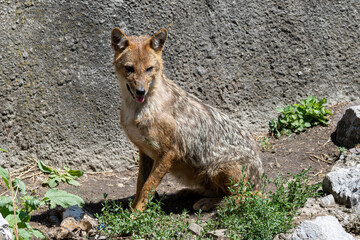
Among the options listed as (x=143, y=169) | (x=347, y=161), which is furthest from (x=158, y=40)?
(x=347, y=161)

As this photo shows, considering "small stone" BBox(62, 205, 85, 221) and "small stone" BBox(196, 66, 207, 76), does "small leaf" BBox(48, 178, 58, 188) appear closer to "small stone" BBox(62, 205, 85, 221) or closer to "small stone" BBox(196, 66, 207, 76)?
"small stone" BBox(62, 205, 85, 221)

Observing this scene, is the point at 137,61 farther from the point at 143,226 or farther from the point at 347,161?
Result: the point at 347,161

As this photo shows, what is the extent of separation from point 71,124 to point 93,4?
1.73 m

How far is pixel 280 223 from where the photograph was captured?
4531mm

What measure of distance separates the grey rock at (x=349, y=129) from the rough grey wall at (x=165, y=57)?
3.03 feet

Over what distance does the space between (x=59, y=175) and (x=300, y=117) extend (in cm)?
406

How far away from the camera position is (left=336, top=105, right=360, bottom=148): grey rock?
6.99 meters

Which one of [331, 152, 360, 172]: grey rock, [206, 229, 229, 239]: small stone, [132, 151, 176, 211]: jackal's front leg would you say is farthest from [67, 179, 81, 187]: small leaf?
[331, 152, 360, 172]: grey rock

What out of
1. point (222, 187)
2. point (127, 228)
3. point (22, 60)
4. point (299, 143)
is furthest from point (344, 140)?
point (22, 60)

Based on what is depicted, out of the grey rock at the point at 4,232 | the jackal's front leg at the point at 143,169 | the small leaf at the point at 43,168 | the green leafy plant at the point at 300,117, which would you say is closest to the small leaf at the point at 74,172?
the small leaf at the point at 43,168

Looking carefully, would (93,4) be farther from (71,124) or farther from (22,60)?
(71,124)

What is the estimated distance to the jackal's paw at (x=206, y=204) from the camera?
5.75 m

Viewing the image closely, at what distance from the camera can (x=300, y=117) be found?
25.5ft

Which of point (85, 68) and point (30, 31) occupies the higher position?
point (30, 31)
